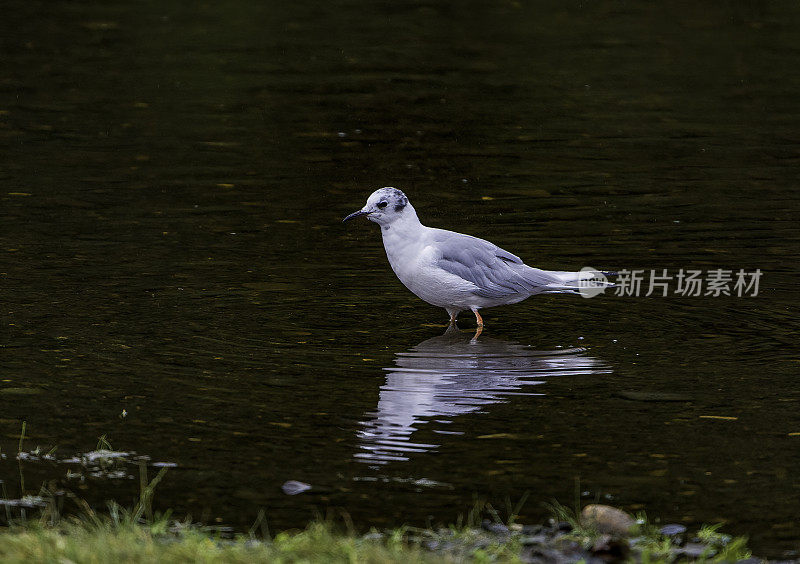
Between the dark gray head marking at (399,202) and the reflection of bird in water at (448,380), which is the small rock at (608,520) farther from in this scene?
the dark gray head marking at (399,202)

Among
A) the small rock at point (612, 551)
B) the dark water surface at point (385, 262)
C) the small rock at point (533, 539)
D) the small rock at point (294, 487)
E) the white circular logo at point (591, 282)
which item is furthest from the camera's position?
the white circular logo at point (591, 282)

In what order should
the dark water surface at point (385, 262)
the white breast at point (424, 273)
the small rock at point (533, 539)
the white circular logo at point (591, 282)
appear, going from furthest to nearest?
the white circular logo at point (591, 282) → the white breast at point (424, 273) → the dark water surface at point (385, 262) → the small rock at point (533, 539)

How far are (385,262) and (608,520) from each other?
5.77 meters

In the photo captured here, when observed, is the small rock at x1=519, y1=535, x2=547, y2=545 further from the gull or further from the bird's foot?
the gull

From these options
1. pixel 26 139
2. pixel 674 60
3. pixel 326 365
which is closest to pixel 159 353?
pixel 326 365

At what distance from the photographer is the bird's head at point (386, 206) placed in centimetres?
991

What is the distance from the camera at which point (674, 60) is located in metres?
20.5

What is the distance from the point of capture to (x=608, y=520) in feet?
19.7

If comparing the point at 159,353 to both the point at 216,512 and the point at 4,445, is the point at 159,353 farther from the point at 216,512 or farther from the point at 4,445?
the point at 216,512

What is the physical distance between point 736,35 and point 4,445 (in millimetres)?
17781

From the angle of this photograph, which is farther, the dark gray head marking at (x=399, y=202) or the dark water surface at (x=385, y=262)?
the dark gray head marking at (x=399, y=202)

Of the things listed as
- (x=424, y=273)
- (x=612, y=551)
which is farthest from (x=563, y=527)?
(x=424, y=273)

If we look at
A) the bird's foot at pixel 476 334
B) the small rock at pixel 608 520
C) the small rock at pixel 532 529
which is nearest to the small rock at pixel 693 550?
the small rock at pixel 608 520

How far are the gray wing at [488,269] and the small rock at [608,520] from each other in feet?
12.9
